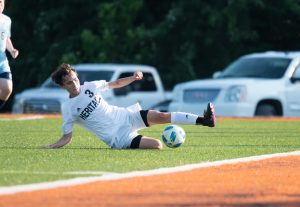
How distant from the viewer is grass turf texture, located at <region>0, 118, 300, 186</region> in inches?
456

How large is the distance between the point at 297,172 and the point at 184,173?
1.19 m

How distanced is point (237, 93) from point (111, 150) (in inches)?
423

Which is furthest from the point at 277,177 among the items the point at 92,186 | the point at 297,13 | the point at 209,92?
the point at 297,13

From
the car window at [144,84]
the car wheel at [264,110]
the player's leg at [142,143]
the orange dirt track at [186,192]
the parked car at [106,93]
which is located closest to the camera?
the orange dirt track at [186,192]

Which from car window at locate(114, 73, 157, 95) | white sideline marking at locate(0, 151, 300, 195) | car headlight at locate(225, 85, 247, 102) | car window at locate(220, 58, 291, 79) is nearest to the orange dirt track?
white sideline marking at locate(0, 151, 300, 195)

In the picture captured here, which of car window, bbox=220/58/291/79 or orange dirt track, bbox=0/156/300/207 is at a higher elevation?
orange dirt track, bbox=0/156/300/207

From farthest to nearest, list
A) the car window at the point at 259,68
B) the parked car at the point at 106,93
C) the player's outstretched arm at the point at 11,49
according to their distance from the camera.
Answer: the parked car at the point at 106,93 < the car window at the point at 259,68 < the player's outstretched arm at the point at 11,49

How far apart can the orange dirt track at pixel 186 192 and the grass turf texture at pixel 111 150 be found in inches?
28.4

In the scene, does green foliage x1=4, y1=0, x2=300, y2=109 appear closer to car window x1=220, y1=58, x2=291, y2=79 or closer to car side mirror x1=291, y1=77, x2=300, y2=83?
car window x1=220, y1=58, x2=291, y2=79

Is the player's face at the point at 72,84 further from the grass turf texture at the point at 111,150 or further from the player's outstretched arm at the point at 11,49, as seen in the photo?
the player's outstretched arm at the point at 11,49

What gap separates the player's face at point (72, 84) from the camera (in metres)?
13.9

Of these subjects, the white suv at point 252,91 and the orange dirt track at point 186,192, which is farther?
the white suv at point 252,91

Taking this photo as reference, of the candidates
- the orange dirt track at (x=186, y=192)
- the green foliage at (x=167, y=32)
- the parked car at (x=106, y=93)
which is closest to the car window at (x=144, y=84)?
the parked car at (x=106, y=93)

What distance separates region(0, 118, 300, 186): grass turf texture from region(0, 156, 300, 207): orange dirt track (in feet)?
2.37
